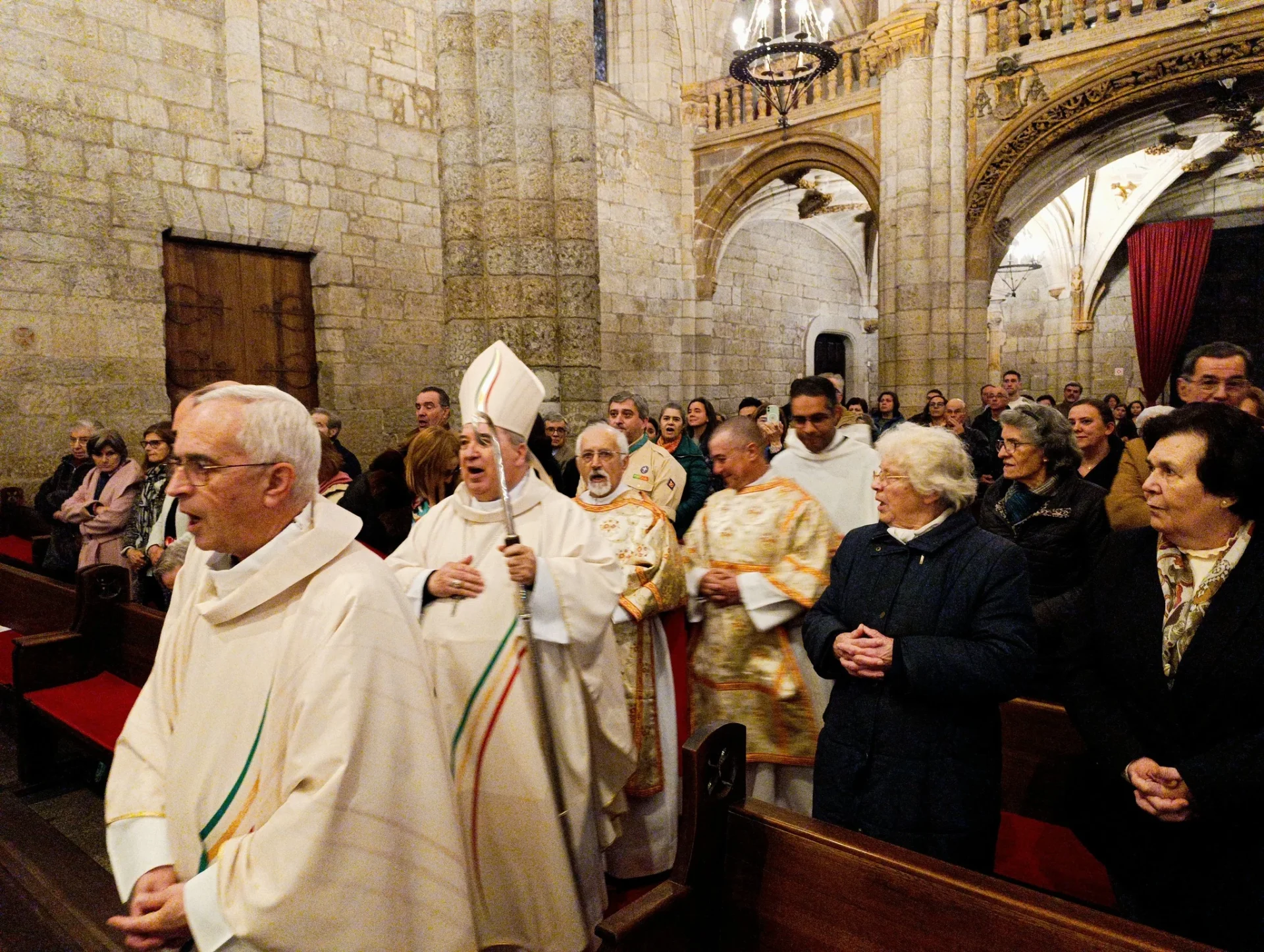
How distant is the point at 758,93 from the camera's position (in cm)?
1153

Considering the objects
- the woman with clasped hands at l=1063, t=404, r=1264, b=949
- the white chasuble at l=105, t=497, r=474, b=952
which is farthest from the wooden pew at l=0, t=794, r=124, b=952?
the woman with clasped hands at l=1063, t=404, r=1264, b=949

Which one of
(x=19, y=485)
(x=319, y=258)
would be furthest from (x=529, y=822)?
(x=319, y=258)

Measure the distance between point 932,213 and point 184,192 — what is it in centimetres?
765

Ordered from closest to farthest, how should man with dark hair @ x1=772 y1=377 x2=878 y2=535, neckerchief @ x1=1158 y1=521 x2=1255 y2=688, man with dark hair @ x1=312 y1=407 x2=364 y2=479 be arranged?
neckerchief @ x1=1158 y1=521 x2=1255 y2=688
man with dark hair @ x1=772 y1=377 x2=878 y2=535
man with dark hair @ x1=312 y1=407 x2=364 y2=479

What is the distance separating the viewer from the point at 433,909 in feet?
4.59

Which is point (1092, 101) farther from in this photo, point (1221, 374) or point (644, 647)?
point (644, 647)

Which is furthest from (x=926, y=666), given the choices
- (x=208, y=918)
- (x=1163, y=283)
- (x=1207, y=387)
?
(x=1163, y=283)

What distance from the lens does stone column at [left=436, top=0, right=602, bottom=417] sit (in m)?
4.72

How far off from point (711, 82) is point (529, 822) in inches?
467

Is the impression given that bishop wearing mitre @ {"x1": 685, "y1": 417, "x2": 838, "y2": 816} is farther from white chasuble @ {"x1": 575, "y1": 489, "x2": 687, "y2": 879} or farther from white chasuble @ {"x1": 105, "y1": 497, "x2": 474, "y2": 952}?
white chasuble @ {"x1": 105, "y1": 497, "x2": 474, "y2": 952}

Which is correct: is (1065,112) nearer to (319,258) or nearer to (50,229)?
(319,258)

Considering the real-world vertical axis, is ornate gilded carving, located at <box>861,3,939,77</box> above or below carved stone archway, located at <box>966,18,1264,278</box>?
above

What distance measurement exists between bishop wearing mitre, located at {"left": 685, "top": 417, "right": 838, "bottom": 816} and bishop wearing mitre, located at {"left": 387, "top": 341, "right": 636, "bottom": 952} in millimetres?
411

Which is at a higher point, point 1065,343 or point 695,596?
point 1065,343
